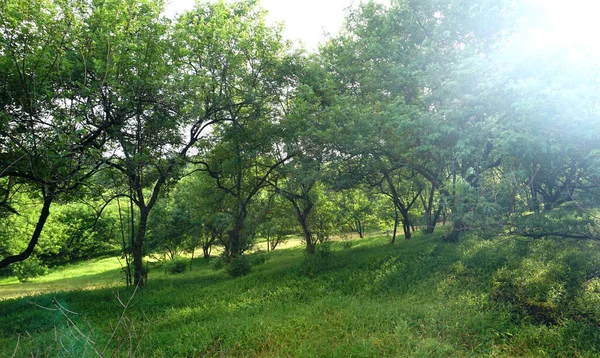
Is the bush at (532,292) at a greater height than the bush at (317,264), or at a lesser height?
lesser

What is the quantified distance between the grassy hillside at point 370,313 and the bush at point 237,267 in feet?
5.87

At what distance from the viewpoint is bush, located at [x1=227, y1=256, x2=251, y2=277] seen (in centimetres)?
1595

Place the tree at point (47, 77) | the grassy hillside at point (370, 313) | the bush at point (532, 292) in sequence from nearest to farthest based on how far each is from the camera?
the grassy hillside at point (370, 313), the tree at point (47, 77), the bush at point (532, 292)

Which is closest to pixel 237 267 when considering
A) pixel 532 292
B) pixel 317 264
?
pixel 317 264

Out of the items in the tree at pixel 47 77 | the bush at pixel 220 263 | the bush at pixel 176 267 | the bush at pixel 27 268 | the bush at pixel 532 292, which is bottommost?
the bush at pixel 532 292

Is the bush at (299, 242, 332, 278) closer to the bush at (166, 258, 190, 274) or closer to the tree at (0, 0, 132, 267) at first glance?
the tree at (0, 0, 132, 267)

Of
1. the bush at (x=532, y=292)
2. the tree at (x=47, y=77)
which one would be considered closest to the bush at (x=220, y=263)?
the tree at (x=47, y=77)

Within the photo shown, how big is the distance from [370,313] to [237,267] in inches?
348

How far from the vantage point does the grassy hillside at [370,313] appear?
694 centimetres

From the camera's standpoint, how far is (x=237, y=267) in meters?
16.0

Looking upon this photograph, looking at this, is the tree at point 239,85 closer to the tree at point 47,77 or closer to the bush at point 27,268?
the tree at point 47,77

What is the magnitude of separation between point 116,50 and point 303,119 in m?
7.64

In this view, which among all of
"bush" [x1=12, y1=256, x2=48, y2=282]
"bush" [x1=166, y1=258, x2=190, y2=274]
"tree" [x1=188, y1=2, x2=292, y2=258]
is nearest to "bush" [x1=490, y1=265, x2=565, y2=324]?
"tree" [x1=188, y1=2, x2=292, y2=258]

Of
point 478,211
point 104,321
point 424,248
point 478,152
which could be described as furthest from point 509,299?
point 104,321
